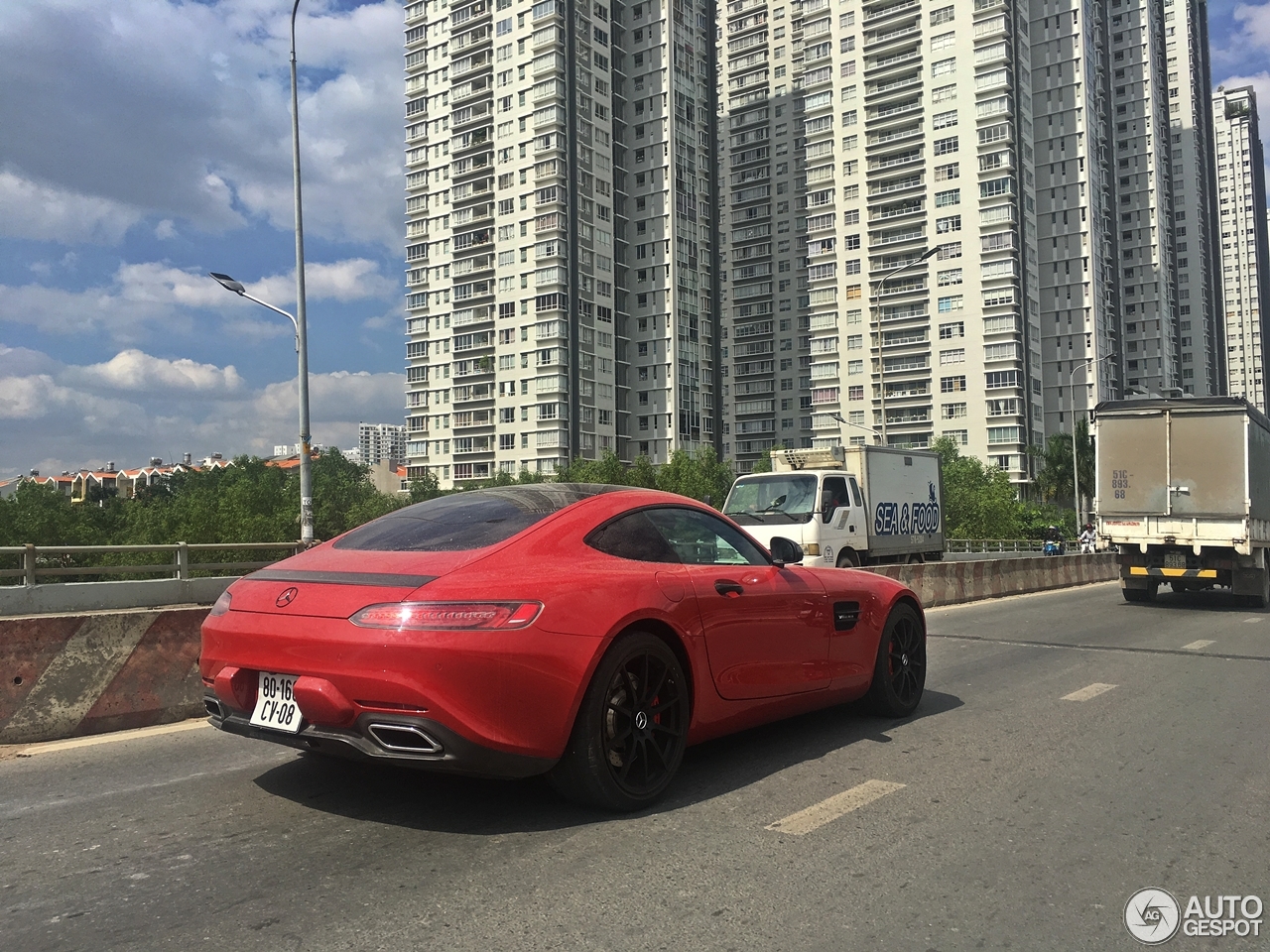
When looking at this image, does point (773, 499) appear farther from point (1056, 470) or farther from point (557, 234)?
point (1056, 470)

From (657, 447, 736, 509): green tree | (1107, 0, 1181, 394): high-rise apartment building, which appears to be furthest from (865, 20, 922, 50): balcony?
(657, 447, 736, 509): green tree

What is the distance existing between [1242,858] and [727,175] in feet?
398

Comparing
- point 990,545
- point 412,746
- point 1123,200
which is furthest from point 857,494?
point 1123,200

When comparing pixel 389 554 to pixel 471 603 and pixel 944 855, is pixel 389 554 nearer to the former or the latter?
pixel 471 603

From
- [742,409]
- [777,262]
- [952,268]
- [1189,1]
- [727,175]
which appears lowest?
[742,409]

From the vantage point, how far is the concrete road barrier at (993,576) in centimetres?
1606

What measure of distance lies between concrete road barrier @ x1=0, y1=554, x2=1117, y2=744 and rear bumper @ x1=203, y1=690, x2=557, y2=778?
281cm

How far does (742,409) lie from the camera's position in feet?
378

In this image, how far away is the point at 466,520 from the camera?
4.43m

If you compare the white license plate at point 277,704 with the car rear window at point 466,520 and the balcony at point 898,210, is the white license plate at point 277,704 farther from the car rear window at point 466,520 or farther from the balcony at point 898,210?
the balcony at point 898,210

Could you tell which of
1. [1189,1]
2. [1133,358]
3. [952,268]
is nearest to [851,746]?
[952,268]

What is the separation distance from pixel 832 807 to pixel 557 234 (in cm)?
8286
